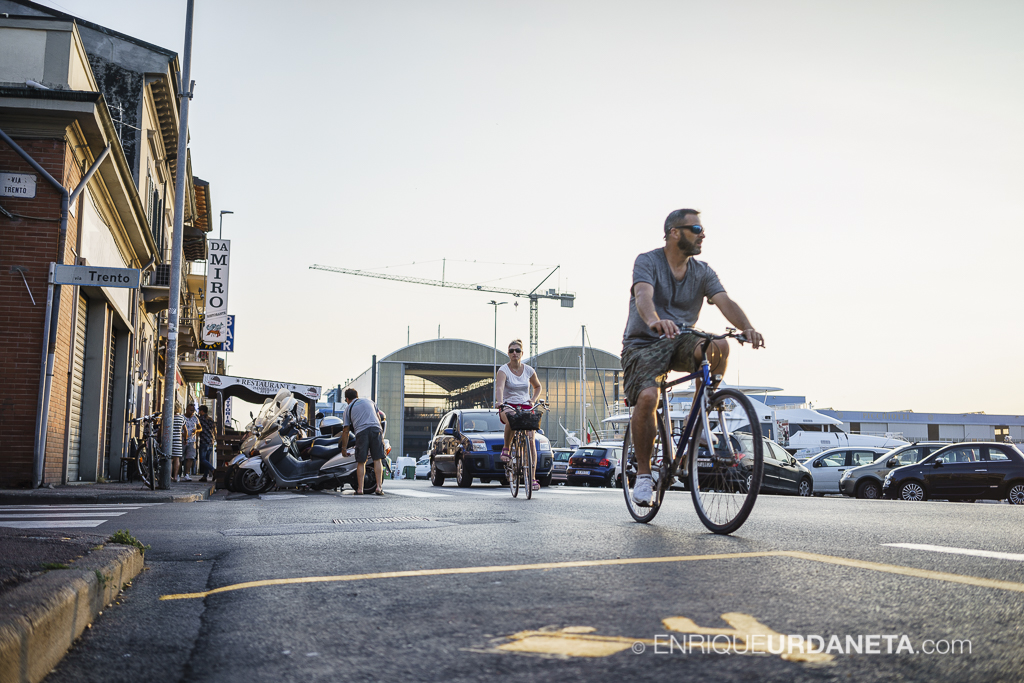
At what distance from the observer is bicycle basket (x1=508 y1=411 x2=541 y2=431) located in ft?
33.7

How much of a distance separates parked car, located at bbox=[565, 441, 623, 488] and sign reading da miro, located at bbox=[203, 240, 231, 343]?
11.7 metres

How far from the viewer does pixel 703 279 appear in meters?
5.66

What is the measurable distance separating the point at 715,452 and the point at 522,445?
587cm

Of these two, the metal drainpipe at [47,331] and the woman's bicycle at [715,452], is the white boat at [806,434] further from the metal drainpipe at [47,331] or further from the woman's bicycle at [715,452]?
the woman's bicycle at [715,452]

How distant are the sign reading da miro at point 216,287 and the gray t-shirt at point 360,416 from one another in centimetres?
1566

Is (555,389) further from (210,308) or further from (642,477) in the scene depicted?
(642,477)

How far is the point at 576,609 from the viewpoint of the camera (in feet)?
9.39

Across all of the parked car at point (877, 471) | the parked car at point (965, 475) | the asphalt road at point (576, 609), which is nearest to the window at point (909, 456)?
the parked car at point (877, 471)

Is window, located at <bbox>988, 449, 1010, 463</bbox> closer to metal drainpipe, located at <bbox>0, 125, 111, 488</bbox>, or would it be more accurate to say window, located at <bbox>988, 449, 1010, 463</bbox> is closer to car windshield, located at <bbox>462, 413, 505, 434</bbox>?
car windshield, located at <bbox>462, 413, 505, 434</bbox>

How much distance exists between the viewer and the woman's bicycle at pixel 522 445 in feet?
33.8

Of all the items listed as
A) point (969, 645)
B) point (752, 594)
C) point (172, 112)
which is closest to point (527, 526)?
point (752, 594)

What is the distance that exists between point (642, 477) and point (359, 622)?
3.09 meters

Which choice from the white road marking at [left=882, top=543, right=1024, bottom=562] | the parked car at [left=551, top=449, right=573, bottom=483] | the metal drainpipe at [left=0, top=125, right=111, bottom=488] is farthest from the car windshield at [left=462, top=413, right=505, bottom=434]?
the white road marking at [left=882, top=543, right=1024, bottom=562]

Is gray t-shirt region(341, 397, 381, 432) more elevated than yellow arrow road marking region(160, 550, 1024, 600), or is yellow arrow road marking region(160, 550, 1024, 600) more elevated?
gray t-shirt region(341, 397, 381, 432)
